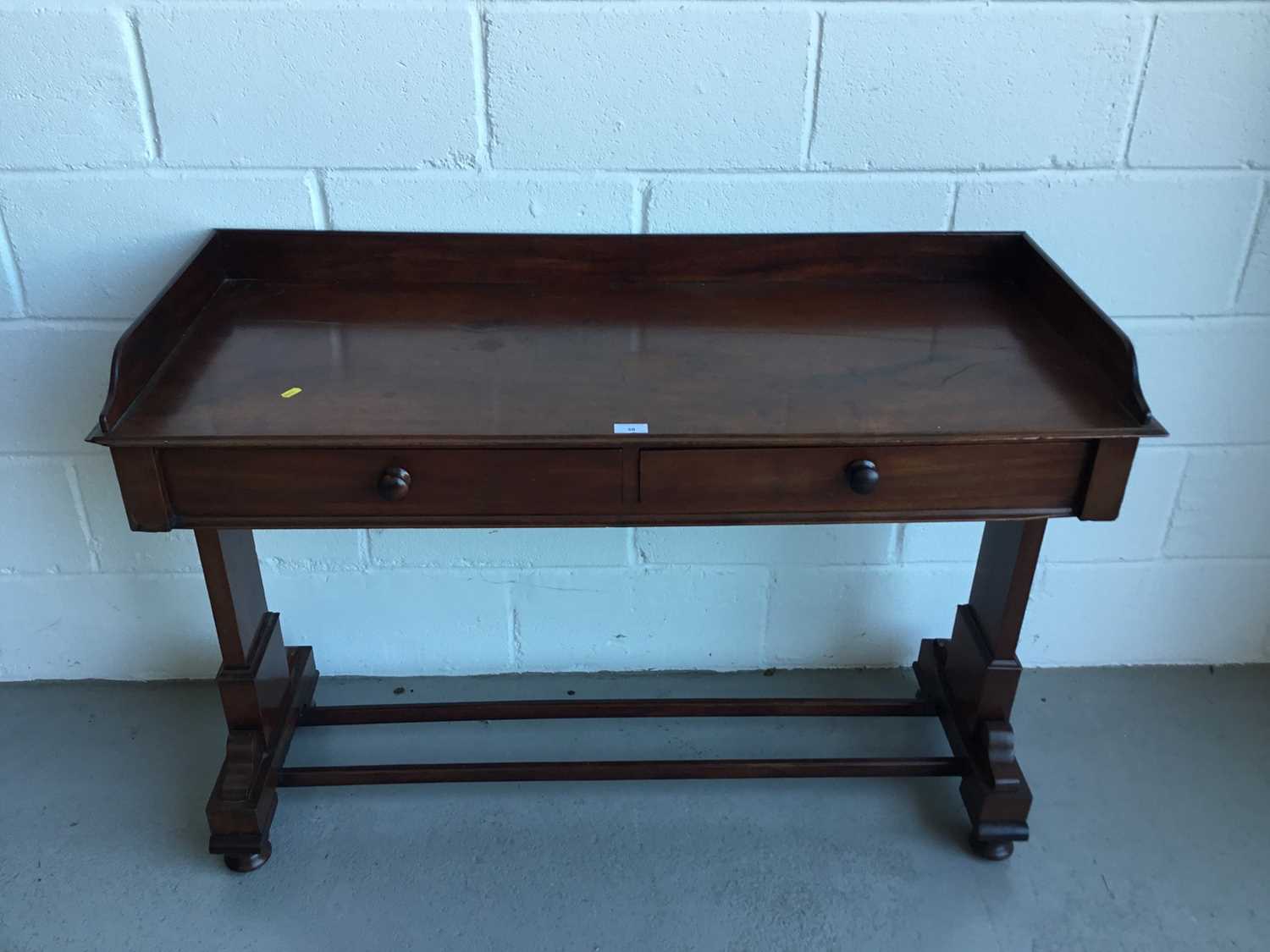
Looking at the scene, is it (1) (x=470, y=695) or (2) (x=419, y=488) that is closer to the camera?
(2) (x=419, y=488)

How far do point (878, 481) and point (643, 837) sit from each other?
803mm

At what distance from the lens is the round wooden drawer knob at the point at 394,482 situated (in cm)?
125

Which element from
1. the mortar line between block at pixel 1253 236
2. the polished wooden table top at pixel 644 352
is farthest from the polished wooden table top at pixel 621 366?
the mortar line between block at pixel 1253 236

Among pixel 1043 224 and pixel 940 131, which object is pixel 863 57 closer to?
pixel 940 131

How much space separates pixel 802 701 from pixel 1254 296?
3.40 ft

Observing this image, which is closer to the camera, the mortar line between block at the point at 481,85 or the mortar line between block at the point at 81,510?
the mortar line between block at the point at 481,85

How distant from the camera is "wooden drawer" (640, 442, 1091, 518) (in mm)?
1269

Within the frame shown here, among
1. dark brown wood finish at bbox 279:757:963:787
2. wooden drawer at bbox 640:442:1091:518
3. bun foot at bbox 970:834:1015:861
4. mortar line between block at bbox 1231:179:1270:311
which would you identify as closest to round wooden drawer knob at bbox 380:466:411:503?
wooden drawer at bbox 640:442:1091:518

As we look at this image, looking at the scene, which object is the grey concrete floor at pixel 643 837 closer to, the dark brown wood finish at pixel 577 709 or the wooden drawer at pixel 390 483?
the dark brown wood finish at pixel 577 709

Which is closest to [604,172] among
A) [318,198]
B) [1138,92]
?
[318,198]

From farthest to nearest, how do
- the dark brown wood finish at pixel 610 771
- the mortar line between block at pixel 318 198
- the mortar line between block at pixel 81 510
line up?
the mortar line between block at pixel 81 510 → the dark brown wood finish at pixel 610 771 → the mortar line between block at pixel 318 198

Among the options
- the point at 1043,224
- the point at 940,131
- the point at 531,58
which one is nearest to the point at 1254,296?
the point at 1043,224

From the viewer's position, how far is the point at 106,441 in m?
1.19

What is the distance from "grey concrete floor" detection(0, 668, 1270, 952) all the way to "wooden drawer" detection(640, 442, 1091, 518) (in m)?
0.70
